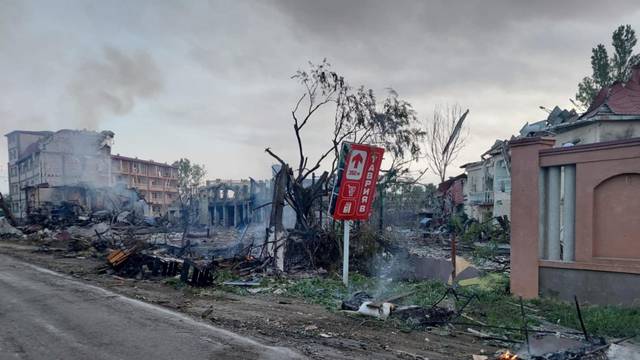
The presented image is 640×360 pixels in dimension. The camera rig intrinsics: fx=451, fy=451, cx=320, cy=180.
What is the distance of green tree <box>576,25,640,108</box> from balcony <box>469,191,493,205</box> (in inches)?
449

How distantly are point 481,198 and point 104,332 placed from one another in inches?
1396

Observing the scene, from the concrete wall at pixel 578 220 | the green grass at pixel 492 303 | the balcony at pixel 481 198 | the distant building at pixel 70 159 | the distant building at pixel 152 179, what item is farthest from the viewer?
the distant building at pixel 152 179

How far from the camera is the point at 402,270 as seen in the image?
1191cm

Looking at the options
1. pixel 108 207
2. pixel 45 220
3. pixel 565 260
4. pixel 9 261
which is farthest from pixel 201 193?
pixel 565 260

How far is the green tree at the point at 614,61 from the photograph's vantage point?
35.7m

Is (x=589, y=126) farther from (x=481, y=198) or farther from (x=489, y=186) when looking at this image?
(x=481, y=198)

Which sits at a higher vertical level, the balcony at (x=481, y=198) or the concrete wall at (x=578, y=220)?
the concrete wall at (x=578, y=220)

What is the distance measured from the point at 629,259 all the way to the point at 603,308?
A: 1002 mm

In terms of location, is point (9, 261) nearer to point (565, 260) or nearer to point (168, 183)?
point (565, 260)

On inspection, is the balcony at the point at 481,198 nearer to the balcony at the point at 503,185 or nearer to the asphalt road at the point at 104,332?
the balcony at the point at 503,185

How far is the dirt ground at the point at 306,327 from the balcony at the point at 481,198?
29.9 meters

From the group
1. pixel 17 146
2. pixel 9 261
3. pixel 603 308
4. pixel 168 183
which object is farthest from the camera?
pixel 168 183

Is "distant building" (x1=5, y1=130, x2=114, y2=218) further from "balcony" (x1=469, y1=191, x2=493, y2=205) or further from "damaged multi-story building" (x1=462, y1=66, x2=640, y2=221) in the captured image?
"damaged multi-story building" (x1=462, y1=66, x2=640, y2=221)

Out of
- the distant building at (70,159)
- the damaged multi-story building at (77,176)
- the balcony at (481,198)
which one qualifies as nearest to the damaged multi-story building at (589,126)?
the balcony at (481,198)
